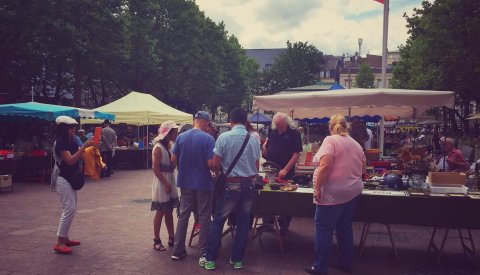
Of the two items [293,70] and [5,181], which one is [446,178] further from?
[293,70]

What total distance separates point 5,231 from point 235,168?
4.31 meters

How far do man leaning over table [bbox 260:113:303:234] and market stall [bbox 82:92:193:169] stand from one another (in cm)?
1101

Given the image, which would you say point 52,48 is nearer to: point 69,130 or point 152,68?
point 152,68

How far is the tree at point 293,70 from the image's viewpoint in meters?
56.0

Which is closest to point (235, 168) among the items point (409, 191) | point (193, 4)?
point (409, 191)

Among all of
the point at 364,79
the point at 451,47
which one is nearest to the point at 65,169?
the point at 451,47

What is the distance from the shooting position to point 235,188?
4934 mm

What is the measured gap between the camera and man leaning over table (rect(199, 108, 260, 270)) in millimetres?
4934

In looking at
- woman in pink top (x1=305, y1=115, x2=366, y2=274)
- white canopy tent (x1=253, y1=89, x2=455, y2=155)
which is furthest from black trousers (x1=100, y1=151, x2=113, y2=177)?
woman in pink top (x1=305, y1=115, x2=366, y2=274)

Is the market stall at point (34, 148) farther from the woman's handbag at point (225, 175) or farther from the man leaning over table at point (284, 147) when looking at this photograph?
the woman's handbag at point (225, 175)

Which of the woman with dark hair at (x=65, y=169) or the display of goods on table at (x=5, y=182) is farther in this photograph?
the display of goods on table at (x=5, y=182)

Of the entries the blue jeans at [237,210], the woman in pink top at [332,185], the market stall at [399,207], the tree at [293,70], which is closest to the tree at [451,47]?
the market stall at [399,207]

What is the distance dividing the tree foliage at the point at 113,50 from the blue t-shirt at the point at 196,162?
1794cm

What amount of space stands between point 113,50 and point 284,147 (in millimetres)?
18659
